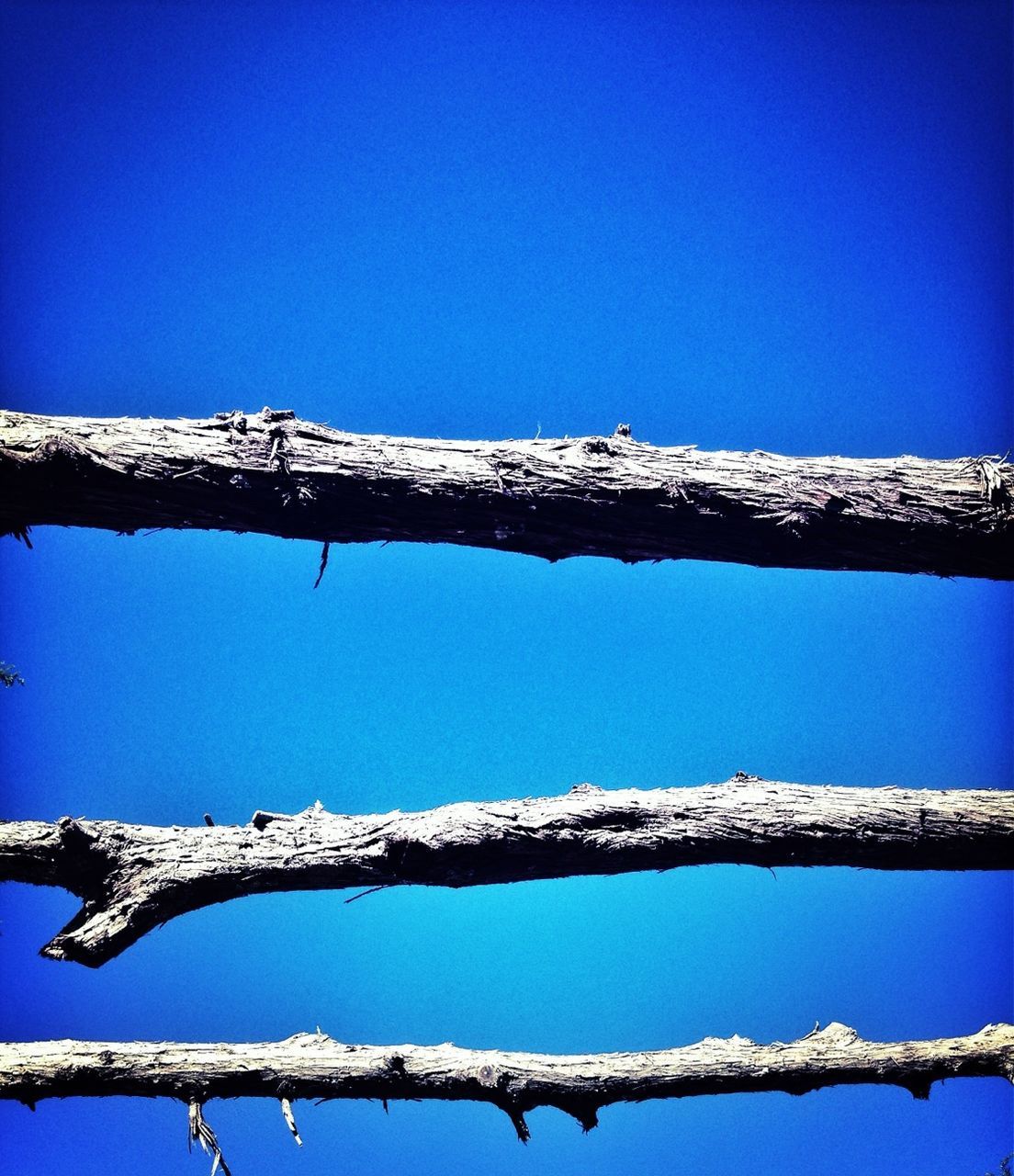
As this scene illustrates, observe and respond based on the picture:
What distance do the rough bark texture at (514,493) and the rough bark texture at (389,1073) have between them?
2674mm

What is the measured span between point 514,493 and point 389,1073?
3054mm

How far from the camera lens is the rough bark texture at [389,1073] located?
4199mm

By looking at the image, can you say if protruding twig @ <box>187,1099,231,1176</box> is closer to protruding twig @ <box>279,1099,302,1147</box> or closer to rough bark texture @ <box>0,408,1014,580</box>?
protruding twig @ <box>279,1099,302,1147</box>

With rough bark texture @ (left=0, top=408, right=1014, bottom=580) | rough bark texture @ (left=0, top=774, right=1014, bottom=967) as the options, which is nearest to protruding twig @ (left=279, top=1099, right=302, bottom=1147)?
rough bark texture @ (left=0, top=774, right=1014, bottom=967)

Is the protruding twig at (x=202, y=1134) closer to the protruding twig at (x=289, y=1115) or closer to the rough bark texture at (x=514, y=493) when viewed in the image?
the protruding twig at (x=289, y=1115)

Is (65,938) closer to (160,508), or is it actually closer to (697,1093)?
(160,508)

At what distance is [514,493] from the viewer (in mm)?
4004

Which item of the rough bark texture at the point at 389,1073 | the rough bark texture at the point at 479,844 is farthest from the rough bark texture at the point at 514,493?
the rough bark texture at the point at 389,1073

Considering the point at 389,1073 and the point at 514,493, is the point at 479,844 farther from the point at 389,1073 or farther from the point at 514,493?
the point at 514,493

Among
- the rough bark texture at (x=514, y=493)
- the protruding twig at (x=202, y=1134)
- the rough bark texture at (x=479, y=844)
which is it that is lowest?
the protruding twig at (x=202, y=1134)

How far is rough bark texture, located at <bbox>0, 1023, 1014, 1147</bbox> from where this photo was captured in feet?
13.8

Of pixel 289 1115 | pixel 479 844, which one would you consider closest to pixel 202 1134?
pixel 289 1115

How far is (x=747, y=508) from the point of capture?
4.12 meters

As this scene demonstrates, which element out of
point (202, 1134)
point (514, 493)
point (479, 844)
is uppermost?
point (514, 493)
